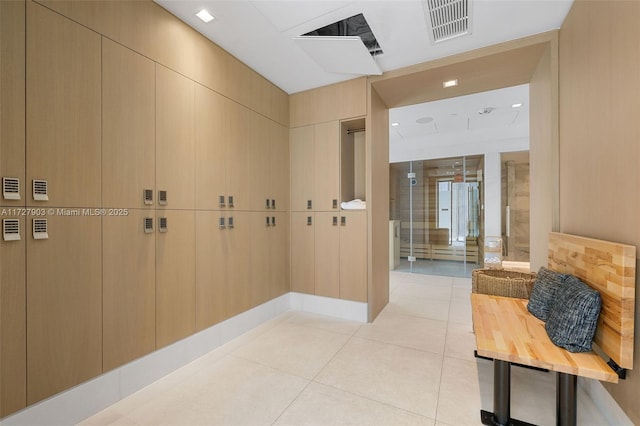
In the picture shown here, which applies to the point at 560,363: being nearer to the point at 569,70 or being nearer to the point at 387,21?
the point at 569,70

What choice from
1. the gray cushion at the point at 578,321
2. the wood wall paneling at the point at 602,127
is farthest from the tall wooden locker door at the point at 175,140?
the wood wall paneling at the point at 602,127

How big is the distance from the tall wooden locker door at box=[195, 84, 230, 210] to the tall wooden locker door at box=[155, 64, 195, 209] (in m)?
0.07

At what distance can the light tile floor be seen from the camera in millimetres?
1814

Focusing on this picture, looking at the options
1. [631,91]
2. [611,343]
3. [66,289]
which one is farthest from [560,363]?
[66,289]

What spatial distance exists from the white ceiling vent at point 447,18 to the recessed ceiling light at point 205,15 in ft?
5.92

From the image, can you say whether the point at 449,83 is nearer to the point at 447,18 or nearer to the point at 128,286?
the point at 447,18

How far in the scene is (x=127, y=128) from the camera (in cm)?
206

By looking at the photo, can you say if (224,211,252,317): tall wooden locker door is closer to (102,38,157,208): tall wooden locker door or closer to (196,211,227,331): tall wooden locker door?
(196,211,227,331): tall wooden locker door

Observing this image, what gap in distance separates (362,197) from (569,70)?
8.34 feet

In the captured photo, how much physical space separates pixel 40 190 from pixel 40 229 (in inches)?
9.0

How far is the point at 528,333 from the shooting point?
5.78ft

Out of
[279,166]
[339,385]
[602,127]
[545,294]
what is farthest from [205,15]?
[545,294]

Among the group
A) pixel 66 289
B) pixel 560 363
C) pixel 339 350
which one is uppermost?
pixel 66 289

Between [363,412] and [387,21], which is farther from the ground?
[387,21]
